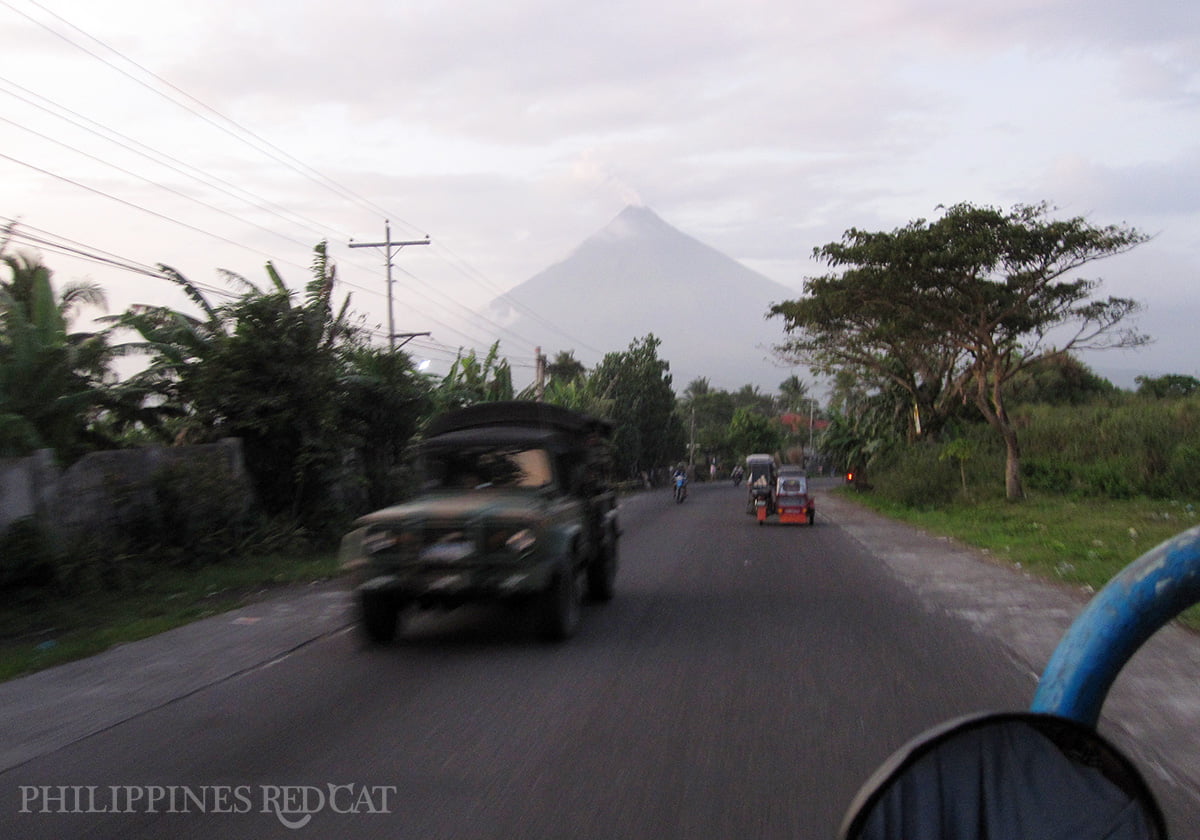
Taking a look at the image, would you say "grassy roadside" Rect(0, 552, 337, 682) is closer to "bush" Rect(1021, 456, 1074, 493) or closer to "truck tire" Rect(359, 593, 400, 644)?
"truck tire" Rect(359, 593, 400, 644)

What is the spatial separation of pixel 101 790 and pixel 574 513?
19.3 feet

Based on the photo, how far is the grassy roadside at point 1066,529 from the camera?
1551 centimetres

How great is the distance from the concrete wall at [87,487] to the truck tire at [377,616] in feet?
16.2

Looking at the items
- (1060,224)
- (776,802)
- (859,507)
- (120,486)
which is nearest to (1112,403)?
(859,507)


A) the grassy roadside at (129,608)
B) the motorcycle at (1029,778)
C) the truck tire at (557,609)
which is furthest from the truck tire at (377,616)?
the motorcycle at (1029,778)

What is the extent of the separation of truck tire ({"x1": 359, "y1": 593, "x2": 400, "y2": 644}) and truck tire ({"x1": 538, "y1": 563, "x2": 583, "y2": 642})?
1474mm

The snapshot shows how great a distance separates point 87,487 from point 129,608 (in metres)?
2.31

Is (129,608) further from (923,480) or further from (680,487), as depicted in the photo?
(680,487)

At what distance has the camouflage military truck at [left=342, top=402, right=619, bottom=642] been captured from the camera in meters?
9.31

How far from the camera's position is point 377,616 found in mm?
9711

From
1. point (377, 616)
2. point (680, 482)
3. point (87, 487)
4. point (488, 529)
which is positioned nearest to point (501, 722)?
point (488, 529)

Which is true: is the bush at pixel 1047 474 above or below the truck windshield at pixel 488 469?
below

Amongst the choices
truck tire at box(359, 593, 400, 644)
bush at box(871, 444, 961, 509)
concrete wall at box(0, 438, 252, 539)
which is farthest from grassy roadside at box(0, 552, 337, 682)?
bush at box(871, 444, 961, 509)

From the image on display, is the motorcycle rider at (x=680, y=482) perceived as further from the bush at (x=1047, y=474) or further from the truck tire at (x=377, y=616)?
the truck tire at (x=377, y=616)
